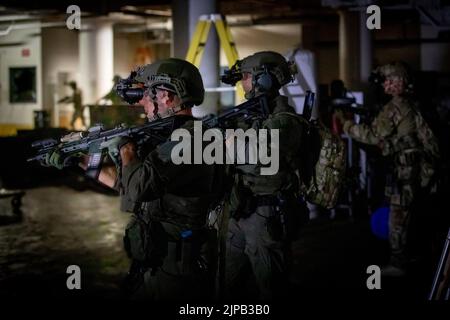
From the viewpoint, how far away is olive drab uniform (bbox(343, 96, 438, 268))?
6398 millimetres

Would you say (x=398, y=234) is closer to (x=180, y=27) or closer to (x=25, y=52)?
(x=180, y=27)

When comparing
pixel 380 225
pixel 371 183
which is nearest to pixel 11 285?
pixel 380 225

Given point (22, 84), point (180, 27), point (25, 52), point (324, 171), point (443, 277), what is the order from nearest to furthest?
point (443, 277), point (324, 171), point (180, 27), point (25, 52), point (22, 84)

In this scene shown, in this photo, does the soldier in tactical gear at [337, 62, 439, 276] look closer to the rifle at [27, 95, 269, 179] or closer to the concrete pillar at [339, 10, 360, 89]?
the rifle at [27, 95, 269, 179]

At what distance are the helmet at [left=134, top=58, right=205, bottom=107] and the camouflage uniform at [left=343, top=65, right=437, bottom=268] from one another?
3.38 metres

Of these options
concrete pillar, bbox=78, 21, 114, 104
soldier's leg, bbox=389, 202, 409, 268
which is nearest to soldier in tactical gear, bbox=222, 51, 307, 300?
soldier's leg, bbox=389, 202, 409, 268

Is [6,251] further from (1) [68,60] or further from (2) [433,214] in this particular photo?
(1) [68,60]

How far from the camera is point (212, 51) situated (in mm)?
7945

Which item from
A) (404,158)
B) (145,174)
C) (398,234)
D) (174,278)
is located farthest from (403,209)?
(145,174)

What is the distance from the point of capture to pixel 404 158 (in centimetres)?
643

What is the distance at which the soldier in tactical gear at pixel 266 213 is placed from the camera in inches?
172

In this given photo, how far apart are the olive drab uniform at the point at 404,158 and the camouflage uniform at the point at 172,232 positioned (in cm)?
351

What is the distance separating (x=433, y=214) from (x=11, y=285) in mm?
5933

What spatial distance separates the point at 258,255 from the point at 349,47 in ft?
45.4
